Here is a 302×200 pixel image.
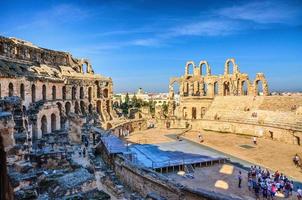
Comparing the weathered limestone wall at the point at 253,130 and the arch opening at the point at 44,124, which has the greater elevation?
the arch opening at the point at 44,124

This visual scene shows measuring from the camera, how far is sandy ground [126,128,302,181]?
19094 millimetres

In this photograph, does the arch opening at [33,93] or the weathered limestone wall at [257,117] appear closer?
the arch opening at [33,93]

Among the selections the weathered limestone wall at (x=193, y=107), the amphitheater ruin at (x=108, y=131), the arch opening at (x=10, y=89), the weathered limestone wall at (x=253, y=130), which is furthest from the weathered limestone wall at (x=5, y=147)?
the weathered limestone wall at (x=193, y=107)

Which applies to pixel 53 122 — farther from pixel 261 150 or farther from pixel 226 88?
pixel 226 88

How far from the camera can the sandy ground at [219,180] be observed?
14.2 m

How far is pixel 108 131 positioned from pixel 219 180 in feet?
42.5

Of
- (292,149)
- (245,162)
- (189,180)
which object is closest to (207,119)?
(292,149)

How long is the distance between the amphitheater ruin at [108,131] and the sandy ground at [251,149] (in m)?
0.55

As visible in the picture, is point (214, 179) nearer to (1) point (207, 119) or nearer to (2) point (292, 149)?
(2) point (292, 149)

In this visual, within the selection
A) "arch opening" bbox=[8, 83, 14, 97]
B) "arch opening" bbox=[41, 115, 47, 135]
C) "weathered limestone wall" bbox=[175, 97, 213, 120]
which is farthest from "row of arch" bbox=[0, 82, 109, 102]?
"weathered limestone wall" bbox=[175, 97, 213, 120]

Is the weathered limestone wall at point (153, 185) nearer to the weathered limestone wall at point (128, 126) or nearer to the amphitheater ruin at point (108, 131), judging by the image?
the amphitheater ruin at point (108, 131)

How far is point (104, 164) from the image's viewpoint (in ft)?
59.1

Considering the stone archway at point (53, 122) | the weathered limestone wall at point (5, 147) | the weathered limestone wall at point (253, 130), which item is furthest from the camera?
the weathered limestone wall at point (253, 130)

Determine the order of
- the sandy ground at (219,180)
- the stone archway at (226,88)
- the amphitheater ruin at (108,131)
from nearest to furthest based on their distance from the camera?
the amphitheater ruin at (108,131), the sandy ground at (219,180), the stone archway at (226,88)
